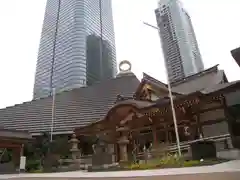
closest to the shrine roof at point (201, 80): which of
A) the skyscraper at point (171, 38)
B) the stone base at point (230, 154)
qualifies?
the skyscraper at point (171, 38)

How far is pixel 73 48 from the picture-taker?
57.4m

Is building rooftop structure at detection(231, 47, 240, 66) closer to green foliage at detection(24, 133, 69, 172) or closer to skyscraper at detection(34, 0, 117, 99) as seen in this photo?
green foliage at detection(24, 133, 69, 172)

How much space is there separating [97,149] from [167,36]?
8392 mm

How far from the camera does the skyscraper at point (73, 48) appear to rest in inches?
2152

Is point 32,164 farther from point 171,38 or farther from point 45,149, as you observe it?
point 171,38

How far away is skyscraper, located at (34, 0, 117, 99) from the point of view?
5467 centimetres

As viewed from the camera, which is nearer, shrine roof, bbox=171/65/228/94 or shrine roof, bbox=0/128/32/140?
shrine roof, bbox=0/128/32/140

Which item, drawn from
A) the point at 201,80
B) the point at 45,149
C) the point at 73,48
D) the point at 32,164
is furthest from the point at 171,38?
the point at 73,48

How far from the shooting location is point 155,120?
13.9 metres

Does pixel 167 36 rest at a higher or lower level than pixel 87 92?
lower

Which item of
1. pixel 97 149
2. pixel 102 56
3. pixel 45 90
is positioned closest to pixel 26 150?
pixel 97 149

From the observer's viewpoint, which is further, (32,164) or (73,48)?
(73,48)

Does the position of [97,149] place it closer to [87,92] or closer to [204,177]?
[204,177]

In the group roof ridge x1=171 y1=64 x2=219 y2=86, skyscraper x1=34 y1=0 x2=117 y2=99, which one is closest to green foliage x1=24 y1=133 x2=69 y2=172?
roof ridge x1=171 y1=64 x2=219 y2=86
